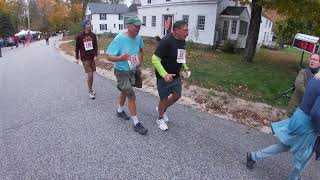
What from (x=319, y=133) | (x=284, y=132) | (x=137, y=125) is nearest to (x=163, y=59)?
(x=137, y=125)

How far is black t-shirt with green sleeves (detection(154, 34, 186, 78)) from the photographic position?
471 centimetres

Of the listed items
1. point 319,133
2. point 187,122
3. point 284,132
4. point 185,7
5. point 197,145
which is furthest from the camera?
point 185,7

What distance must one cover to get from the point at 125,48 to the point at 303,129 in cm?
300

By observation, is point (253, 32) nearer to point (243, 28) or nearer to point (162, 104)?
point (243, 28)

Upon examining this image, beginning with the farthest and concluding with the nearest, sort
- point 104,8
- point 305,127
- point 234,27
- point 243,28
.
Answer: point 104,8
point 243,28
point 234,27
point 305,127

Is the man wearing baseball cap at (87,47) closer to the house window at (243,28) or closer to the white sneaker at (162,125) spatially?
the white sneaker at (162,125)

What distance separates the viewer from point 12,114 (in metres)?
6.06

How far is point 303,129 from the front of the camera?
3301mm

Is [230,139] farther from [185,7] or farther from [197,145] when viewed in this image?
[185,7]

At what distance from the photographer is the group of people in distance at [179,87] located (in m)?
3.29

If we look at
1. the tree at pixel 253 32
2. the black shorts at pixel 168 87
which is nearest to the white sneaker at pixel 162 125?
the black shorts at pixel 168 87

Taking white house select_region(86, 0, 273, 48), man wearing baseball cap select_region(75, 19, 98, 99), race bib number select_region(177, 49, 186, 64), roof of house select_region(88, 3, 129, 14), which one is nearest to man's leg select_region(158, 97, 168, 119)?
race bib number select_region(177, 49, 186, 64)

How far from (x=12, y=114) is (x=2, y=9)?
5296cm

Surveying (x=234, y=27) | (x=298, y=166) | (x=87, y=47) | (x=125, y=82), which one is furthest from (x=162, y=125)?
(x=234, y=27)
